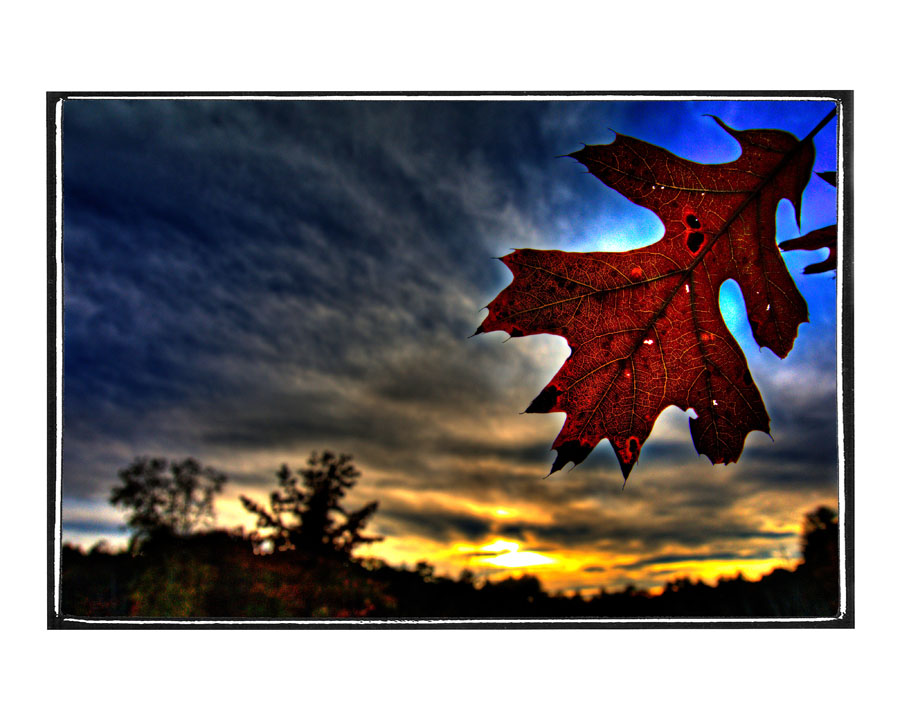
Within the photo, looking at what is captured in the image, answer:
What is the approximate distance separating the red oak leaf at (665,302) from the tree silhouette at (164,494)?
3.23ft

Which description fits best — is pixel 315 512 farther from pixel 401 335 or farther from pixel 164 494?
pixel 401 335

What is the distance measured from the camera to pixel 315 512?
6.79 ft

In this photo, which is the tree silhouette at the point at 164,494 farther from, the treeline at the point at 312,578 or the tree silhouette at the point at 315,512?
the tree silhouette at the point at 315,512

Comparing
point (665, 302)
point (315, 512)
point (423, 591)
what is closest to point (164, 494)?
point (315, 512)

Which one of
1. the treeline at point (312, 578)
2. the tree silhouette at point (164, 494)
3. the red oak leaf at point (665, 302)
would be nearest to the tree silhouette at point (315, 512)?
the treeline at point (312, 578)

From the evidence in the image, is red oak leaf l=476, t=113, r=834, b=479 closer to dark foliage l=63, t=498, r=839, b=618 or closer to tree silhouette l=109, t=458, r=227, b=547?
dark foliage l=63, t=498, r=839, b=618

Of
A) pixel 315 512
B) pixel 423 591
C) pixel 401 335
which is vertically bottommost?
pixel 423 591

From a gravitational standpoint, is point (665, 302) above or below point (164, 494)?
above

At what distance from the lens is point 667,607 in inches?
82.2

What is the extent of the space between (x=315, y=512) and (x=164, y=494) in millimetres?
460

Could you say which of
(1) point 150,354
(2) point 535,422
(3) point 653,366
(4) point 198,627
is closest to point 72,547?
(4) point 198,627

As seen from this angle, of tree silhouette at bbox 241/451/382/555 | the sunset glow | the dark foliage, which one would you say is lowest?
the dark foliage

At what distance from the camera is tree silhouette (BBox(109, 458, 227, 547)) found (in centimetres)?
206

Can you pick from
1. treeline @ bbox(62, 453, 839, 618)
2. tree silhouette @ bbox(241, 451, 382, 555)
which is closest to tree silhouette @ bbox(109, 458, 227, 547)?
treeline @ bbox(62, 453, 839, 618)
